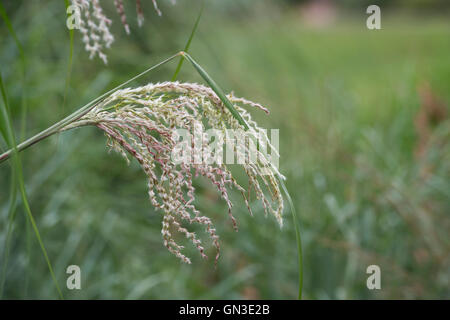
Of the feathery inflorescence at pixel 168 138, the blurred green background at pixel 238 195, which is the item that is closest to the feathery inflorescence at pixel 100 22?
the feathery inflorescence at pixel 168 138

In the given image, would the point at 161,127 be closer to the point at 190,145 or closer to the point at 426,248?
the point at 190,145

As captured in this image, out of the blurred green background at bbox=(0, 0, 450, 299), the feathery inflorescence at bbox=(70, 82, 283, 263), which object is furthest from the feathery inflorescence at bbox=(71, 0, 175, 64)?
the blurred green background at bbox=(0, 0, 450, 299)

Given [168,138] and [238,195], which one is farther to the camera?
[238,195]

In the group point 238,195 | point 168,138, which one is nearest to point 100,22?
point 168,138

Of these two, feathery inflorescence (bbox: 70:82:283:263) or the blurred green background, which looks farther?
the blurred green background

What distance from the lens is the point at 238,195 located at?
2.16m

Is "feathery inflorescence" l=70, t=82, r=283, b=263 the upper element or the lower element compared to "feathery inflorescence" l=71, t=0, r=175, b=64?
lower

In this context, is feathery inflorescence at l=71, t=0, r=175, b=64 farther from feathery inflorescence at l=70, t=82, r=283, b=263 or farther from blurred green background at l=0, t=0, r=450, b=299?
blurred green background at l=0, t=0, r=450, b=299

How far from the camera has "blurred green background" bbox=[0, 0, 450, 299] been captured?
173cm

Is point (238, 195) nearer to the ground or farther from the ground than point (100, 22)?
nearer to the ground

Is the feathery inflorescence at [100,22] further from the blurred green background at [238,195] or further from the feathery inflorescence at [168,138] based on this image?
the blurred green background at [238,195]

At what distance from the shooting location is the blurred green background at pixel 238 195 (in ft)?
5.68

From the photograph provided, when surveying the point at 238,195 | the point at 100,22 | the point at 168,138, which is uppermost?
the point at 100,22

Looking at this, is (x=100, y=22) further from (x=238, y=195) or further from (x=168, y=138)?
(x=238, y=195)
